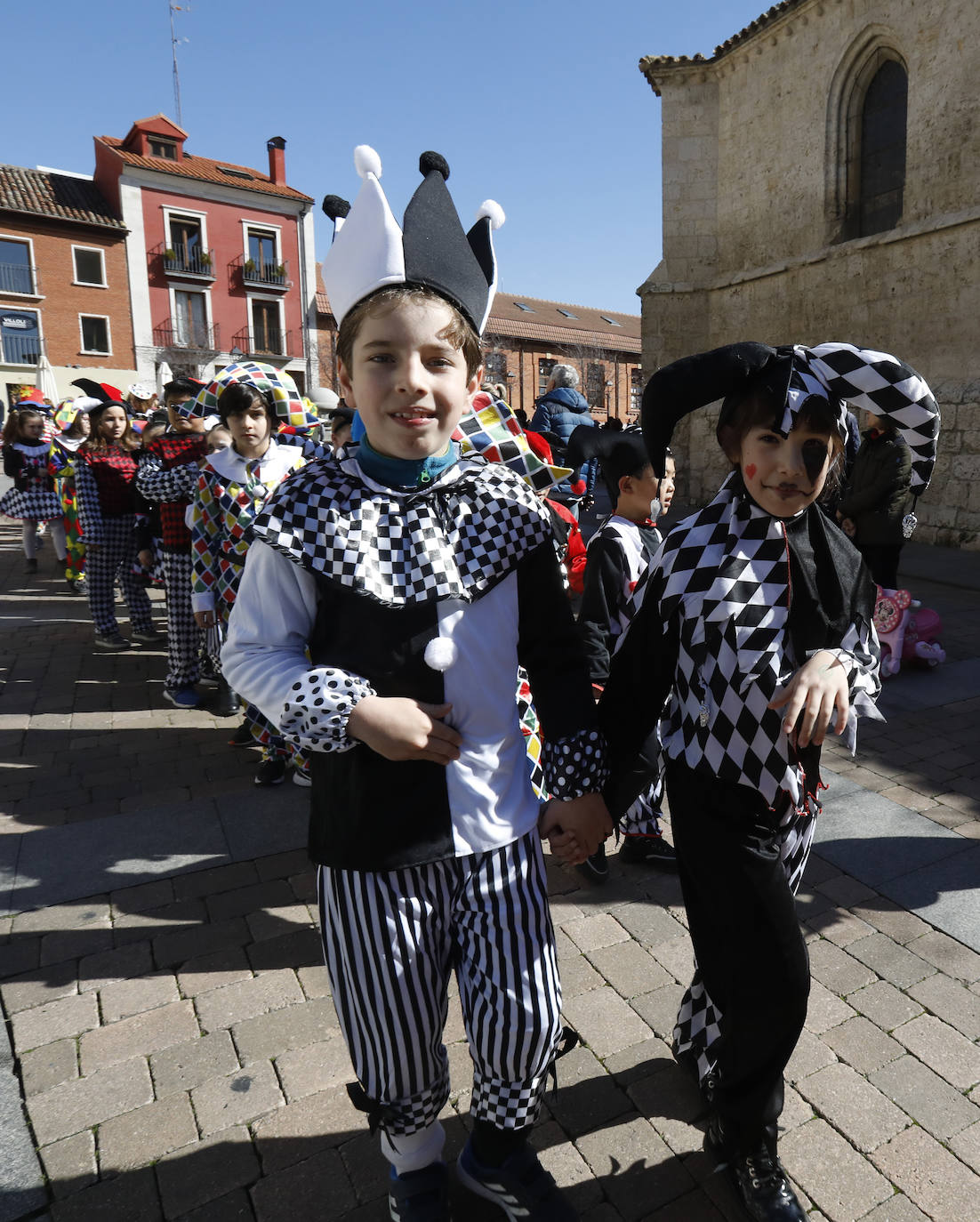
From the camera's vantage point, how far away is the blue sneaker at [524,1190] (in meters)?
1.63

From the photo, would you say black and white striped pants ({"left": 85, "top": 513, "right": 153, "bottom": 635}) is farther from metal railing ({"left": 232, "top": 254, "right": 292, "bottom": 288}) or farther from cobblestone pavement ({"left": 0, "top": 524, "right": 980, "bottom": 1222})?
metal railing ({"left": 232, "top": 254, "right": 292, "bottom": 288})

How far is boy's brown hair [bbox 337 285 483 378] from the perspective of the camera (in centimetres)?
146

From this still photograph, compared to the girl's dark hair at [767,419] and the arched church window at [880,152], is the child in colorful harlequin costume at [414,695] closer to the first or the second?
the girl's dark hair at [767,419]

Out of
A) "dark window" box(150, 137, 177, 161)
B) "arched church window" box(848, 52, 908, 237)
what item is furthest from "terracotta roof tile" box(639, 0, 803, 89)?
"dark window" box(150, 137, 177, 161)

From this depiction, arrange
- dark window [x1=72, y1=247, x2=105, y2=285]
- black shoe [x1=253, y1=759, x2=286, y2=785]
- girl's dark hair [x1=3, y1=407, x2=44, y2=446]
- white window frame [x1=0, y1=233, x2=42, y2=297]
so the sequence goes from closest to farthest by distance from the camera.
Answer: black shoe [x1=253, y1=759, x2=286, y2=785] → girl's dark hair [x1=3, y1=407, x2=44, y2=446] → white window frame [x1=0, y1=233, x2=42, y2=297] → dark window [x1=72, y1=247, x2=105, y2=285]

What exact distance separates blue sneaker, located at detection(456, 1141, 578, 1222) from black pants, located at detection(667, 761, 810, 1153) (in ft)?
1.34

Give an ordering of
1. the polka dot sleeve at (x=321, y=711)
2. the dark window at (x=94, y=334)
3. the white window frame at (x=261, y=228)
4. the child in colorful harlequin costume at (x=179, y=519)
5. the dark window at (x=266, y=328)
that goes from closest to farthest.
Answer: the polka dot sleeve at (x=321, y=711) → the child in colorful harlequin costume at (x=179, y=519) → the dark window at (x=94, y=334) → the white window frame at (x=261, y=228) → the dark window at (x=266, y=328)

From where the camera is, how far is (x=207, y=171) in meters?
31.5

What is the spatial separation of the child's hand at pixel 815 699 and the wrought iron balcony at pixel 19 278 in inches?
1317

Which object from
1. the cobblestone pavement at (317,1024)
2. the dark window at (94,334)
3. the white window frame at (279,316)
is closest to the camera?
the cobblestone pavement at (317,1024)

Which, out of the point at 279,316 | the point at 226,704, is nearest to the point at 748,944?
the point at 226,704

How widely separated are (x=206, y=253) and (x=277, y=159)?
20.1ft

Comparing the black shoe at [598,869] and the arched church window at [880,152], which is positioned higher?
the arched church window at [880,152]

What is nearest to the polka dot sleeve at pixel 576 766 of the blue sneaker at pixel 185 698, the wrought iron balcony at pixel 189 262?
the blue sneaker at pixel 185 698
